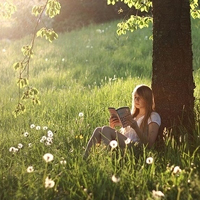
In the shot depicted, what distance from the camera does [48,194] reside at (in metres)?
3.88

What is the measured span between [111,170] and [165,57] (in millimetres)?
1856

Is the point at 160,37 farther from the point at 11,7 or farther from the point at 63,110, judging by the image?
the point at 63,110

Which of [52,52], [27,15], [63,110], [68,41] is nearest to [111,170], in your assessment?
[63,110]

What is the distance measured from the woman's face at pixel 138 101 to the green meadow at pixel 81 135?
0.65m

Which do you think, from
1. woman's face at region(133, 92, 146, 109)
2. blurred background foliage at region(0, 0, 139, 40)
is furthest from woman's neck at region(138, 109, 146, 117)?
blurred background foliage at region(0, 0, 139, 40)

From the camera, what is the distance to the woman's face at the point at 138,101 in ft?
18.9

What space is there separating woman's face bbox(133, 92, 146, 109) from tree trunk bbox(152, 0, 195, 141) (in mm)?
227

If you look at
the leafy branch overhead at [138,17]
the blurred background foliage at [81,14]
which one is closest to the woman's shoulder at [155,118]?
the leafy branch overhead at [138,17]

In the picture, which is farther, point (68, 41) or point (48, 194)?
point (68, 41)

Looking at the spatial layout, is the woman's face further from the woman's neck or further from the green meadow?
the green meadow

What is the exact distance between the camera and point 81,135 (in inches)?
229

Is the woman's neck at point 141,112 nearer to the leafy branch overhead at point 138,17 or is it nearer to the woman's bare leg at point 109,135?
the woman's bare leg at point 109,135

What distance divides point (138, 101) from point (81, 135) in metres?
0.86

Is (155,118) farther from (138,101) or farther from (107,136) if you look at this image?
(107,136)
